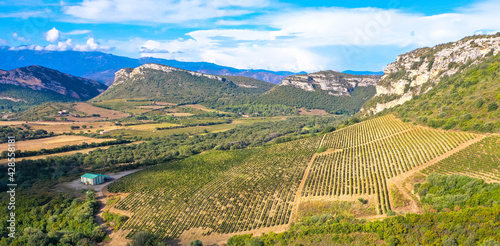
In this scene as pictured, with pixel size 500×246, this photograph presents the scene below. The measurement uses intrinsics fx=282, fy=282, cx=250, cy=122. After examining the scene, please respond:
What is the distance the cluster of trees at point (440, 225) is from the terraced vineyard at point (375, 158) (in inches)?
359

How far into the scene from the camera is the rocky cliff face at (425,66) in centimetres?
11125

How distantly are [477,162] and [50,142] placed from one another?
400ft

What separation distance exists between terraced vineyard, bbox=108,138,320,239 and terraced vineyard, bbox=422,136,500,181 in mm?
25566

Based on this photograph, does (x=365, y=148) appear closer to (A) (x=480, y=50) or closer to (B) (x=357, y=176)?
(B) (x=357, y=176)

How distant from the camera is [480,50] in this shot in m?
111

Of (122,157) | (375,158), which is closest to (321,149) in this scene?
(375,158)

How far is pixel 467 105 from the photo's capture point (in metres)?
71.2

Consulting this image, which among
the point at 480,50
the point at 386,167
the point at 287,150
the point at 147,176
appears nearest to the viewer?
the point at 386,167

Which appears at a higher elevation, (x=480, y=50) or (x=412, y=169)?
(x=480, y=50)

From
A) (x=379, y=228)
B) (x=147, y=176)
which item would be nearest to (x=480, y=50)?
(x=379, y=228)

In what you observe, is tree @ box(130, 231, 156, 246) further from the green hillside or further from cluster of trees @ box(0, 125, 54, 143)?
cluster of trees @ box(0, 125, 54, 143)

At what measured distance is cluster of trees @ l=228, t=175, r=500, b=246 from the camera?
24.9 metres

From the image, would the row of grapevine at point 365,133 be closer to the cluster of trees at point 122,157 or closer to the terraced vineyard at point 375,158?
the terraced vineyard at point 375,158

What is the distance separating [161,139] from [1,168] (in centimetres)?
5677
